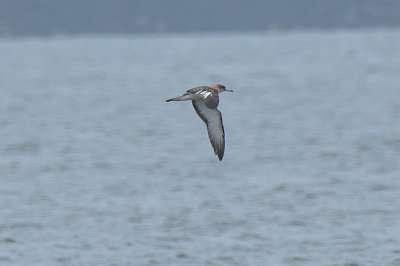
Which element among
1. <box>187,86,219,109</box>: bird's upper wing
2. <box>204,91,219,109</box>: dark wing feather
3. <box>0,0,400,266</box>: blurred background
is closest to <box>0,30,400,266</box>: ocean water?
<box>0,0,400,266</box>: blurred background

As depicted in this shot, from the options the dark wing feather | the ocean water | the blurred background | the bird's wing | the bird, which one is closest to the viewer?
the dark wing feather

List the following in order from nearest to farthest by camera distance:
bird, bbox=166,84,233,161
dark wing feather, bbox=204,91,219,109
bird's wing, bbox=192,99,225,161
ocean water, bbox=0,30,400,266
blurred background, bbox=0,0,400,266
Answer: dark wing feather, bbox=204,91,219,109 < bird, bbox=166,84,233,161 < bird's wing, bbox=192,99,225,161 < ocean water, bbox=0,30,400,266 < blurred background, bbox=0,0,400,266

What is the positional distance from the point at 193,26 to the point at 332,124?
14557cm

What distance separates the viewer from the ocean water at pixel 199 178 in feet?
73.7

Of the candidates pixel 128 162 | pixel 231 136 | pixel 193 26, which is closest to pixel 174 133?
pixel 231 136

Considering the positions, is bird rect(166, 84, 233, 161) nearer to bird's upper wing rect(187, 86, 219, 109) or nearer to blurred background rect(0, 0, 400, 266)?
bird's upper wing rect(187, 86, 219, 109)

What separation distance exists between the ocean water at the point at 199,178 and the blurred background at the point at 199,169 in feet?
0.21

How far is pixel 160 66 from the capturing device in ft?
336

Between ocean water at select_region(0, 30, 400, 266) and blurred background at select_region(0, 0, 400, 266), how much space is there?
0.21 ft

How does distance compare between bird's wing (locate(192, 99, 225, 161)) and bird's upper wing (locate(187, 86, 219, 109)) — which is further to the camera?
bird's wing (locate(192, 99, 225, 161))

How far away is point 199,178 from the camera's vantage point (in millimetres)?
31297

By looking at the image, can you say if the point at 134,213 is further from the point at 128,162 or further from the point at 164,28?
the point at 164,28

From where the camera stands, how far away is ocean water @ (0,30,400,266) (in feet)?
73.7

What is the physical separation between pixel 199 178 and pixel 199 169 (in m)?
1.93
